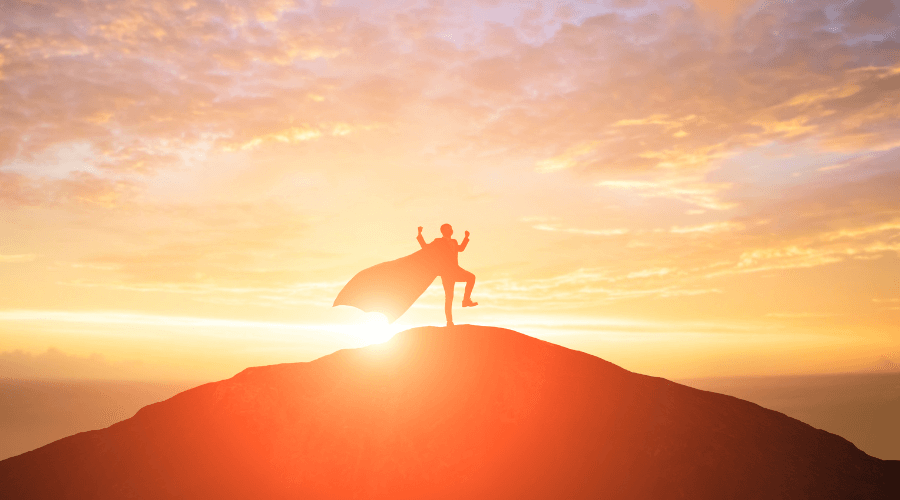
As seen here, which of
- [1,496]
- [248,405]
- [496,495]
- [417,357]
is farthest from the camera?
[417,357]

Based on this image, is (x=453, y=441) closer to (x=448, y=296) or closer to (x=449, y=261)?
(x=448, y=296)

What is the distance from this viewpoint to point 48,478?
74.0 feet

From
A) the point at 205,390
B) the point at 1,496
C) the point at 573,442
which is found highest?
the point at 205,390

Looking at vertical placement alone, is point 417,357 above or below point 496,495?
above

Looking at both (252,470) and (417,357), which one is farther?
(417,357)

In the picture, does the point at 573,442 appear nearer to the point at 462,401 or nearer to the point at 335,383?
the point at 462,401

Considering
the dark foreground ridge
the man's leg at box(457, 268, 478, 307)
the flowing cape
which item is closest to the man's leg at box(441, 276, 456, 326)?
the man's leg at box(457, 268, 478, 307)

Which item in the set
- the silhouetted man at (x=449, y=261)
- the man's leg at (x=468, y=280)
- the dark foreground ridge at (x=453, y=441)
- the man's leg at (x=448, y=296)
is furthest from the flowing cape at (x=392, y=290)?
the dark foreground ridge at (x=453, y=441)

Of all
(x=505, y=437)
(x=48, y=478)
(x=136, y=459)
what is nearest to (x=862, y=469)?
(x=505, y=437)

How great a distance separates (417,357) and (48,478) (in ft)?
44.3

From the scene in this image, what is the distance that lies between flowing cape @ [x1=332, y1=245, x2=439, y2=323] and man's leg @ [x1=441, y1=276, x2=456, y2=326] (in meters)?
0.64

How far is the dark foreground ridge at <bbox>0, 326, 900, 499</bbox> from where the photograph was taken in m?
21.3

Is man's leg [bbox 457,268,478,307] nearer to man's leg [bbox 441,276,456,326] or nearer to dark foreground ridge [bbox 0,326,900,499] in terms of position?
man's leg [bbox 441,276,456,326]

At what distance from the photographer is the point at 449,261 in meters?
24.8
